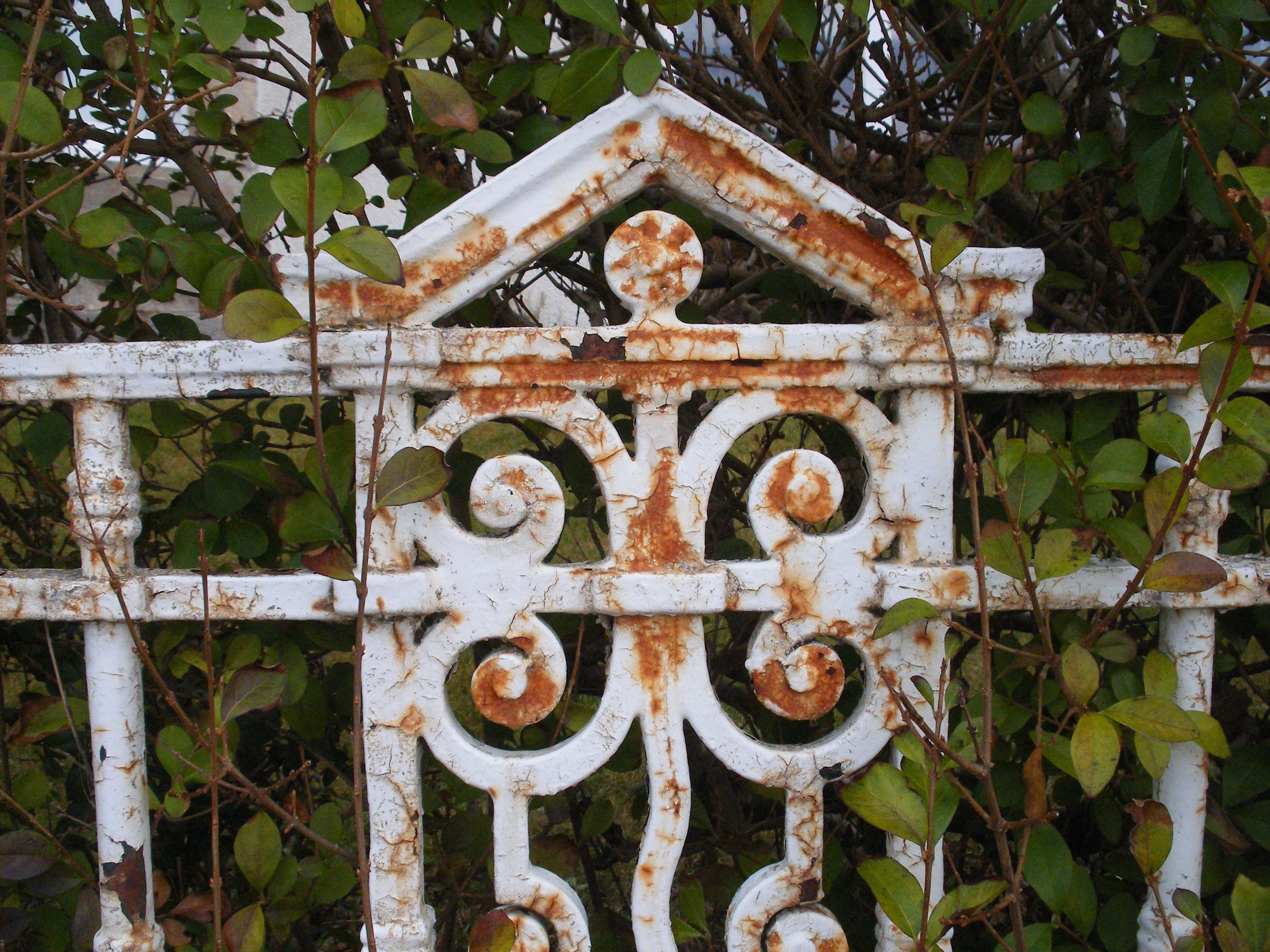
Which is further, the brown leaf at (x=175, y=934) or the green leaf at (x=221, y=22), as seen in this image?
the brown leaf at (x=175, y=934)

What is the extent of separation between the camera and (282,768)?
6.06 feet

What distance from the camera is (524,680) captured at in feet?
3.67

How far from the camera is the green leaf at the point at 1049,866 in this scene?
3.92 ft

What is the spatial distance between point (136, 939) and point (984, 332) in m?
1.25

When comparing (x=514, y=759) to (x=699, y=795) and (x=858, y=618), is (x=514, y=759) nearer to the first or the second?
(x=858, y=618)

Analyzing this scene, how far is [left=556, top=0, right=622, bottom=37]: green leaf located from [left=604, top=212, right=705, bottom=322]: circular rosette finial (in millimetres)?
212

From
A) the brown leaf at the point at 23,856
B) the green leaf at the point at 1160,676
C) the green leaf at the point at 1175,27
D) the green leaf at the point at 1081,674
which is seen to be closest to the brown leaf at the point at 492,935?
the brown leaf at the point at 23,856

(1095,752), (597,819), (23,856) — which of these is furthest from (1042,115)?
(23,856)

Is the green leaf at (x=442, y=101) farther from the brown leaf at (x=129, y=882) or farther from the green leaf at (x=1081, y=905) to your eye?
the green leaf at (x=1081, y=905)

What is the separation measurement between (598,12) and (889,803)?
3.08 ft

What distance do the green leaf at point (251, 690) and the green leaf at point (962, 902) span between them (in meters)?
0.80

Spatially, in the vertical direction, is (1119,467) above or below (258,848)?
above

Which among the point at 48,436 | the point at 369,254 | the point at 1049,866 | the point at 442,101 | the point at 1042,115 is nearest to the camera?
the point at 369,254

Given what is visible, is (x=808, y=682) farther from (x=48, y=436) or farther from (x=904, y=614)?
(x=48, y=436)
